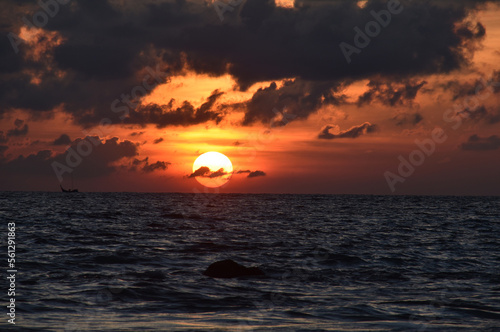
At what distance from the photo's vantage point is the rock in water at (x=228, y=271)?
23.1m

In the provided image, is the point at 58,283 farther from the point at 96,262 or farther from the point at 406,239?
the point at 406,239

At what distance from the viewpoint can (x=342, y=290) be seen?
67.9 feet

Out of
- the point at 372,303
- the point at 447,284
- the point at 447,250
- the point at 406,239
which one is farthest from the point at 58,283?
the point at 406,239

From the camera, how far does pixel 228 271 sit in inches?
915

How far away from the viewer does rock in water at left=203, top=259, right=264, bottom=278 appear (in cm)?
2312
